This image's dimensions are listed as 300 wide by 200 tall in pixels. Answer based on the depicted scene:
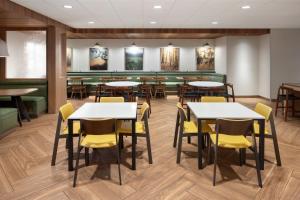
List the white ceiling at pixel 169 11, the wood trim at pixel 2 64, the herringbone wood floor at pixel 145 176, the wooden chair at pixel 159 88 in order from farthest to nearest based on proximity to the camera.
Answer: the wooden chair at pixel 159 88, the wood trim at pixel 2 64, the white ceiling at pixel 169 11, the herringbone wood floor at pixel 145 176

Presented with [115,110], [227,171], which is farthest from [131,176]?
[227,171]

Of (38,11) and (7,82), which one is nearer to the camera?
(38,11)

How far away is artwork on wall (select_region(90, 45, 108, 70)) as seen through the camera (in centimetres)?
1193

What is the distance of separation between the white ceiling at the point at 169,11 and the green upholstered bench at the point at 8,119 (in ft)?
6.87

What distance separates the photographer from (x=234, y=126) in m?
2.91

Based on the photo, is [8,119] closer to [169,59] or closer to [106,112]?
[106,112]

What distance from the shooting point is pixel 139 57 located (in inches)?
474

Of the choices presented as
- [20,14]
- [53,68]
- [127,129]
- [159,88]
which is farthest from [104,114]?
[159,88]

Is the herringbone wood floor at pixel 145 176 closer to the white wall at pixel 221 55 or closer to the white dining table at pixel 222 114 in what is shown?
the white dining table at pixel 222 114

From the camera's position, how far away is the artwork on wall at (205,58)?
1181 centimetres

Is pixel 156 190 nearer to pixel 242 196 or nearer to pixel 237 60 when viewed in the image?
pixel 242 196

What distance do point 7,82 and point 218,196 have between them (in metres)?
6.58

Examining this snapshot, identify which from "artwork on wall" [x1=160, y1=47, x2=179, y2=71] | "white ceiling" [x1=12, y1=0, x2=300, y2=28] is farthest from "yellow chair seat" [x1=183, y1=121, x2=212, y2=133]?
"artwork on wall" [x1=160, y1=47, x2=179, y2=71]

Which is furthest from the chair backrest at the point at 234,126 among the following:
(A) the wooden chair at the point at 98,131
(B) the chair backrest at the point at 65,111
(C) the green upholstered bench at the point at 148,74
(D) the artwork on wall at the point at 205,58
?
(D) the artwork on wall at the point at 205,58
